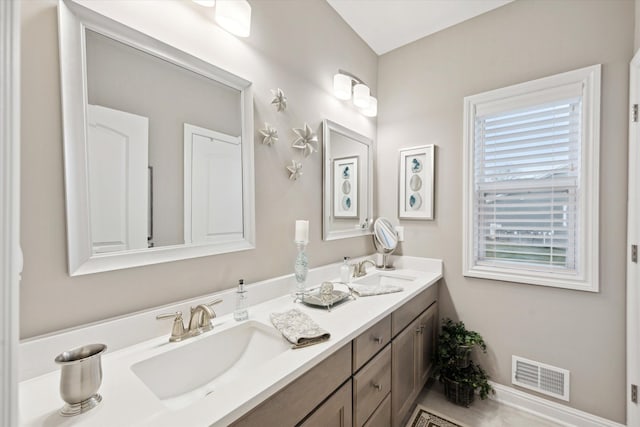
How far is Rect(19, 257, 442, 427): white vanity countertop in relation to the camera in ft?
2.05

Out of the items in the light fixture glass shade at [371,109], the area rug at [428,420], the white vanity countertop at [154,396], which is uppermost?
the light fixture glass shade at [371,109]

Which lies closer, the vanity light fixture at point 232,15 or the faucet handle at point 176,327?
the faucet handle at point 176,327

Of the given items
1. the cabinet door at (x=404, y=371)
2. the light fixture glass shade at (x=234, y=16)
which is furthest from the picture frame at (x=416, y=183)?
the light fixture glass shade at (x=234, y=16)

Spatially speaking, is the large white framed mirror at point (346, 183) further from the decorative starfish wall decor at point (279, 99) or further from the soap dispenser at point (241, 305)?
the soap dispenser at point (241, 305)

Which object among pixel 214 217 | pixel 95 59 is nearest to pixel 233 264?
pixel 214 217

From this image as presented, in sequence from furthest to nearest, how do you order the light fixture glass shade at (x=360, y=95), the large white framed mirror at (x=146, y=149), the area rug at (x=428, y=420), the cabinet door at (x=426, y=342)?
the light fixture glass shade at (x=360, y=95), the cabinet door at (x=426, y=342), the area rug at (x=428, y=420), the large white framed mirror at (x=146, y=149)

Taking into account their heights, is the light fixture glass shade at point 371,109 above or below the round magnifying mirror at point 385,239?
above

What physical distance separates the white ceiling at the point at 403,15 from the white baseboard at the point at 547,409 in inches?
104

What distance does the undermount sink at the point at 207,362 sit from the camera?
35.3 inches

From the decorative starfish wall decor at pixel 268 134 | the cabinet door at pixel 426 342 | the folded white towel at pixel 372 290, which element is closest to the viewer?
the decorative starfish wall decor at pixel 268 134

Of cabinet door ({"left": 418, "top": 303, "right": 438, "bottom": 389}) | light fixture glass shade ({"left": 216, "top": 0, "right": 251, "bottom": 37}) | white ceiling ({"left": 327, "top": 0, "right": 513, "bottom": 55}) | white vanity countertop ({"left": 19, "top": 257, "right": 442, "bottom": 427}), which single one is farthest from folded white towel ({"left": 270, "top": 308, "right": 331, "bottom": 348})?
white ceiling ({"left": 327, "top": 0, "right": 513, "bottom": 55})

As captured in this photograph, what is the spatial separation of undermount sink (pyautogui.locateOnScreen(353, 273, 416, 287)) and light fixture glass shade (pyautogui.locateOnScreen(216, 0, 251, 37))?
5.35 feet

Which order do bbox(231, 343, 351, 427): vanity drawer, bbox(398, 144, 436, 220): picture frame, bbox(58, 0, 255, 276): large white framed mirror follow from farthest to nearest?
bbox(398, 144, 436, 220): picture frame
bbox(58, 0, 255, 276): large white framed mirror
bbox(231, 343, 351, 427): vanity drawer

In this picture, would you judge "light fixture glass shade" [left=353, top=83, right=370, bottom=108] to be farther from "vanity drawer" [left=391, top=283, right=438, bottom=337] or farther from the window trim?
"vanity drawer" [left=391, top=283, right=438, bottom=337]
